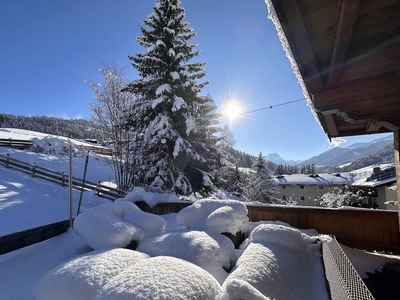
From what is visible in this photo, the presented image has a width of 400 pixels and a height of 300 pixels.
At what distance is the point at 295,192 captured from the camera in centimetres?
2959

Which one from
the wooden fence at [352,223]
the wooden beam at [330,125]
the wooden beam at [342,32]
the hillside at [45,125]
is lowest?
the wooden fence at [352,223]

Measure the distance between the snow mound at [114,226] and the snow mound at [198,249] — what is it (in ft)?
1.48

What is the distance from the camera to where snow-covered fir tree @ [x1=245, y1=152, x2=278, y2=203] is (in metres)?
20.9

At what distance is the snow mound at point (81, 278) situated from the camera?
2.10 m

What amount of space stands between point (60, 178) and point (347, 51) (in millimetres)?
11731

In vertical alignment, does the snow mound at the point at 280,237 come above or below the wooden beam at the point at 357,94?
below

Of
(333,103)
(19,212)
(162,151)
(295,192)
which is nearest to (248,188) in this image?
(295,192)

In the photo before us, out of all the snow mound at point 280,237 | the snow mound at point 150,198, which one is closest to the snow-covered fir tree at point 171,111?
the snow mound at point 150,198

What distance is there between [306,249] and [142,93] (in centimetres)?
855

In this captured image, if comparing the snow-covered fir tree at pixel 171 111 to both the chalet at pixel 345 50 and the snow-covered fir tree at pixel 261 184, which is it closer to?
the chalet at pixel 345 50

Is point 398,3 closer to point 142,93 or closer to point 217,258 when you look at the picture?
point 217,258

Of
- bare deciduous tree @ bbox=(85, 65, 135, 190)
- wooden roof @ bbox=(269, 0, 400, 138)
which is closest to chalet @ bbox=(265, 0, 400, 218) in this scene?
wooden roof @ bbox=(269, 0, 400, 138)

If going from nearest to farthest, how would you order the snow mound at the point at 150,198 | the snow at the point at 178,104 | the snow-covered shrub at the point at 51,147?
the snow mound at the point at 150,198 < the snow at the point at 178,104 < the snow-covered shrub at the point at 51,147

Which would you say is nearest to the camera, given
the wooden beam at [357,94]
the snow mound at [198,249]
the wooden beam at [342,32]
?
the wooden beam at [342,32]
